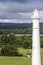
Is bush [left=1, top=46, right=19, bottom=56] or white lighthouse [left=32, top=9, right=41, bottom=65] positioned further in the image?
bush [left=1, top=46, right=19, bottom=56]

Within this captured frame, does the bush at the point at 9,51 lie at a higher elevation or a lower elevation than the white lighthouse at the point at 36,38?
lower

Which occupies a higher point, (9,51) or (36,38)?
(36,38)

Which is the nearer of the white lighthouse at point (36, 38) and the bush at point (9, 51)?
the white lighthouse at point (36, 38)

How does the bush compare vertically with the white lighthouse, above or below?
below

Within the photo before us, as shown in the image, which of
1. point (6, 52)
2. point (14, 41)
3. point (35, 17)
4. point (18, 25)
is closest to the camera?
point (35, 17)

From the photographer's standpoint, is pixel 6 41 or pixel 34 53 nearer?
pixel 34 53

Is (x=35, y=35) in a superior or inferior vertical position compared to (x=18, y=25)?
inferior

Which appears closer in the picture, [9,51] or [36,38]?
[36,38]

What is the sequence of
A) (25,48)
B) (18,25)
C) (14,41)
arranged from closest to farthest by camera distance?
(25,48)
(14,41)
(18,25)

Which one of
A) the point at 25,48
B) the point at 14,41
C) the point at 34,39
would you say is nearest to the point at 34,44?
the point at 34,39

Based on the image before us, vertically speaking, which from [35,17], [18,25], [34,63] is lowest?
[34,63]

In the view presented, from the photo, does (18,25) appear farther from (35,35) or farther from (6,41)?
(35,35)
